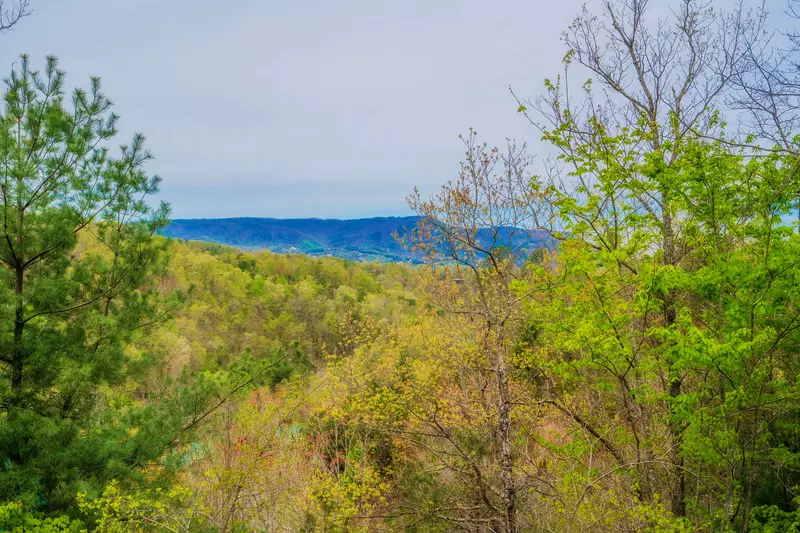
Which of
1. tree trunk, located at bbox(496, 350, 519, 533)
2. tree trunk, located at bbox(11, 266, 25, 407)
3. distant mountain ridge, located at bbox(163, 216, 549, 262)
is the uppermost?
distant mountain ridge, located at bbox(163, 216, 549, 262)

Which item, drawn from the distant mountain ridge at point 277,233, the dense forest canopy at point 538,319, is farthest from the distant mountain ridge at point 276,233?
the dense forest canopy at point 538,319

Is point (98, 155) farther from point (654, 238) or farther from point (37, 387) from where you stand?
point (654, 238)

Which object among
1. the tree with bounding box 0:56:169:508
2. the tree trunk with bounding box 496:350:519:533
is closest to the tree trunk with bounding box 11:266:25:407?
the tree with bounding box 0:56:169:508

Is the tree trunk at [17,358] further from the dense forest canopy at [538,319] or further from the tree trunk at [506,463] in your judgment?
the tree trunk at [506,463]

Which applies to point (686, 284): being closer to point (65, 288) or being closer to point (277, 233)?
point (65, 288)

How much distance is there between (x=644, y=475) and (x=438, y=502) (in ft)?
14.1

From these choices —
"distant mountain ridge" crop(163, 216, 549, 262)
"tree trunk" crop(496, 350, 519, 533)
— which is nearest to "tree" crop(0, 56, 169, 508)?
"tree trunk" crop(496, 350, 519, 533)

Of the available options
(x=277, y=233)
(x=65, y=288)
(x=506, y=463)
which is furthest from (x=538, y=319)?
(x=277, y=233)

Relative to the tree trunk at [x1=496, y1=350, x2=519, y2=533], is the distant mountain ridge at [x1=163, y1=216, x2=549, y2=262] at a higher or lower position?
higher

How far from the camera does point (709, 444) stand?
5133 millimetres

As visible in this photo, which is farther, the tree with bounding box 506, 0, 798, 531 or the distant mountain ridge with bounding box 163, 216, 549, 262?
the distant mountain ridge with bounding box 163, 216, 549, 262

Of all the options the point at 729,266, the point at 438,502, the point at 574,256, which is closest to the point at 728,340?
the point at 729,266

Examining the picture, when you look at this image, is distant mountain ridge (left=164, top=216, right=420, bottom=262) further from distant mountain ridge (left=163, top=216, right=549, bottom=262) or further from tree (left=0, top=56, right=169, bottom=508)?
tree (left=0, top=56, right=169, bottom=508)

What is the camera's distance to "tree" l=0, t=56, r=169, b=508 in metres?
5.38
